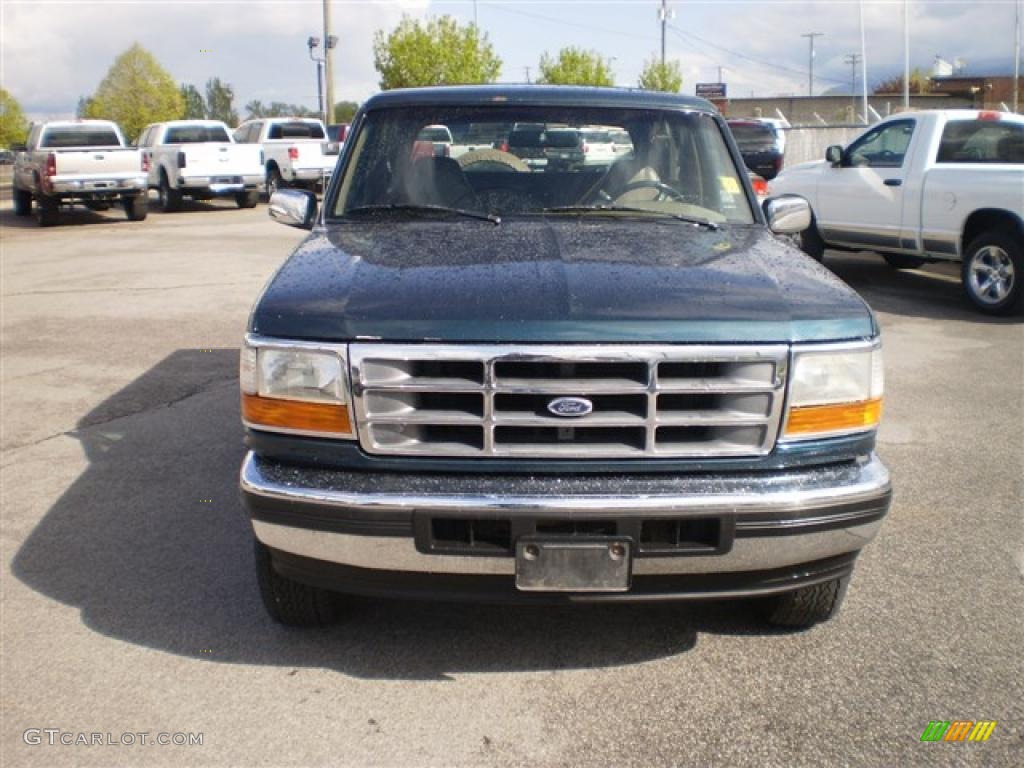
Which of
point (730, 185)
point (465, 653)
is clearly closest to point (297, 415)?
point (465, 653)

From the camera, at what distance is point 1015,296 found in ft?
30.8

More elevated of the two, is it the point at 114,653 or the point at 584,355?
the point at 584,355

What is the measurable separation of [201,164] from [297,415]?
801 inches

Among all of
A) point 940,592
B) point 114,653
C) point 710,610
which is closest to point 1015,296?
point 940,592

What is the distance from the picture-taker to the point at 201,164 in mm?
21938

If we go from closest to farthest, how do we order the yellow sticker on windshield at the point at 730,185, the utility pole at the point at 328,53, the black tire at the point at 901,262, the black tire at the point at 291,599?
the black tire at the point at 291,599 < the yellow sticker on windshield at the point at 730,185 < the black tire at the point at 901,262 < the utility pole at the point at 328,53

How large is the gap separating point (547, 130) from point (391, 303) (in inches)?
69.0

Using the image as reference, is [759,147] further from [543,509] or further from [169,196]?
[543,509]

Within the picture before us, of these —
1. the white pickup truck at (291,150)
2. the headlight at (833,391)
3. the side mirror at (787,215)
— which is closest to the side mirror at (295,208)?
the side mirror at (787,215)

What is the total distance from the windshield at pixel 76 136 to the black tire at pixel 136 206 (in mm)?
1170

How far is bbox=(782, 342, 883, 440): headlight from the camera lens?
9.98 feet

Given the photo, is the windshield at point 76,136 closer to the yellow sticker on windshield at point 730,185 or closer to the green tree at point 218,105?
the yellow sticker on windshield at point 730,185

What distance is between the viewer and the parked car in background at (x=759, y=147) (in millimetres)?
23219

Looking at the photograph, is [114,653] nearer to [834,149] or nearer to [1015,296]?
[1015,296]
